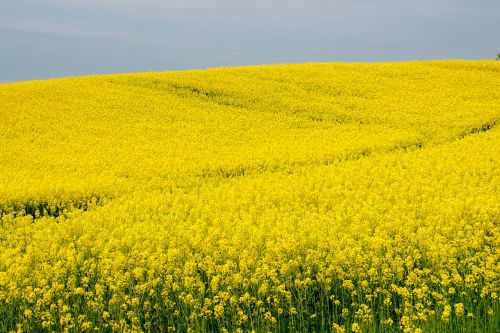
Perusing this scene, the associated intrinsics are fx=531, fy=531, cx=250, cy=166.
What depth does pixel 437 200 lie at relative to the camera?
1138 centimetres

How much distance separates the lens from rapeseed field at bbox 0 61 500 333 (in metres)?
7.11

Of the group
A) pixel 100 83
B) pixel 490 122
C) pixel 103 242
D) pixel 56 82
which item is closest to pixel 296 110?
pixel 490 122

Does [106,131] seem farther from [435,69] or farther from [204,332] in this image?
[435,69]

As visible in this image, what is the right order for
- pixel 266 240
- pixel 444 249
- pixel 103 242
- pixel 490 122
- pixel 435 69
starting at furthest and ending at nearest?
pixel 435 69 < pixel 490 122 < pixel 103 242 < pixel 266 240 < pixel 444 249

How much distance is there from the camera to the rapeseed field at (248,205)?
7.11 m

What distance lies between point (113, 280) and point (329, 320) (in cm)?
311

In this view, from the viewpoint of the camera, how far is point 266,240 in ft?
29.6

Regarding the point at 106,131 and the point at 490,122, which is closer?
the point at 106,131

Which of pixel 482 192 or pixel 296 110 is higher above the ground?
pixel 296 110

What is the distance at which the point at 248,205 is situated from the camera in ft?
41.0

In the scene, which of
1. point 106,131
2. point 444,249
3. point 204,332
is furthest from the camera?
point 106,131

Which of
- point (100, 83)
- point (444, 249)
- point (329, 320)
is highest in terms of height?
point (100, 83)

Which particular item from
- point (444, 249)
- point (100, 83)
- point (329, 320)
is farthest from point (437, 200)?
point (100, 83)

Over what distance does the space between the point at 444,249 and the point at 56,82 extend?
3107 centimetres
